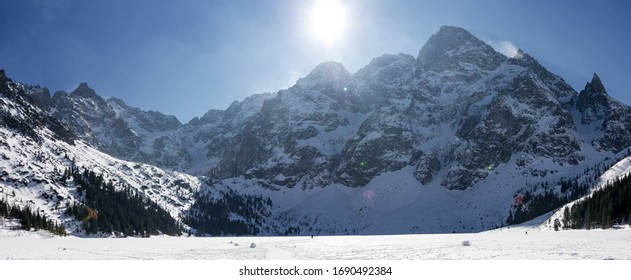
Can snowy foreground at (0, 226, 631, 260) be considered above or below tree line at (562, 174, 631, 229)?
below

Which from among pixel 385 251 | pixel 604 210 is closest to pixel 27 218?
pixel 385 251

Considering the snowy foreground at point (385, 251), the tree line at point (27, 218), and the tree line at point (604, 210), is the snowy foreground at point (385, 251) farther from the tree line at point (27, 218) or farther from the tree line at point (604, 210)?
the tree line at point (27, 218)

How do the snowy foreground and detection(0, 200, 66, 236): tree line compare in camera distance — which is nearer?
the snowy foreground

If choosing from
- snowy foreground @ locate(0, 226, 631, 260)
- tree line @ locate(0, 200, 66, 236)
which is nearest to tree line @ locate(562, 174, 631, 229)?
snowy foreground @ locate(0, 226, 631, 260)

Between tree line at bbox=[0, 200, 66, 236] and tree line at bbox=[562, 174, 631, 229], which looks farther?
tree line at bbox=[0, 200, 66, 236]

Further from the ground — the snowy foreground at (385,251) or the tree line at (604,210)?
the tree line at (604,210)

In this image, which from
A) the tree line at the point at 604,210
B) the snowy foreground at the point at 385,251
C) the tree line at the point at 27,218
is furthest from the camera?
the tree line at the point at 27,218

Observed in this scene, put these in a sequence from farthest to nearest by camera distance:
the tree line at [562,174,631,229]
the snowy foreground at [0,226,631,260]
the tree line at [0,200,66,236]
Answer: the tree line at [0,200,66,236] → the tree line at [562,174,631,229] → the snowy foreground at [0,226,631,260]

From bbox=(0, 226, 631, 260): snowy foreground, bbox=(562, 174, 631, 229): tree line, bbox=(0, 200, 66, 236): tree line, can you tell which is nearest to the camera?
bbox=(0, 226, 631, 260): snowy foreground

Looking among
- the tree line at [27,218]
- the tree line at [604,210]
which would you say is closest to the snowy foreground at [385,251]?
the tree line at [604,210]

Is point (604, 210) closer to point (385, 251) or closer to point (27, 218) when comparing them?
point (385, 251)

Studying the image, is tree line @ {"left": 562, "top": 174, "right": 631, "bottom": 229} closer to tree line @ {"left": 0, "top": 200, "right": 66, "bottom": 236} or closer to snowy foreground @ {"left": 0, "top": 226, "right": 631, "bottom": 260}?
snowy foreground @ {"left": 0, "top": 226, "right": 631, "bottom": 260}
